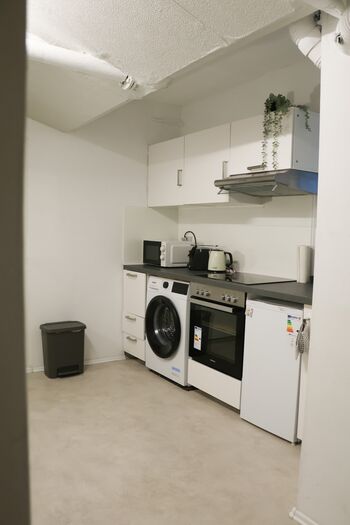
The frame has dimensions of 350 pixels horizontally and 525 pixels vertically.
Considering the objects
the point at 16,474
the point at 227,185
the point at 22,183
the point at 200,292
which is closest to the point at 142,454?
the point at 200,292

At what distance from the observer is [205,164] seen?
3.58 metres

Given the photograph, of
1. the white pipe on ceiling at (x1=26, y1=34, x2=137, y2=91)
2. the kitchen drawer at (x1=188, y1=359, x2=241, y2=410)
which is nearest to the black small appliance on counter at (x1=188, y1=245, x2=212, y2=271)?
the kitchen drawer at (x1=188, y1=359, x2=241, y2=410)

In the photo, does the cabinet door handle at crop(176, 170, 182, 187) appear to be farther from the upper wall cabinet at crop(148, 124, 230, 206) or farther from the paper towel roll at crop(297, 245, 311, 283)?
the paper towel roll at crop(297, 245, 311, 283)

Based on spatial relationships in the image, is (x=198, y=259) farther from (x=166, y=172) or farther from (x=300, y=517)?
(x=300, y=517)

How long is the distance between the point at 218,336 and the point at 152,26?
2081mm

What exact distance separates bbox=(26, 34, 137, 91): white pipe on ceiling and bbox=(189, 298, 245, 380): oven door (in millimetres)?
1718

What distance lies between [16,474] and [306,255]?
109 inches

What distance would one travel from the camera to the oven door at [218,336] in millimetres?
2908

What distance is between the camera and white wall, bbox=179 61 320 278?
10.3 feet

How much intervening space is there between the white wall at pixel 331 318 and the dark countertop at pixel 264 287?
2.16 ft

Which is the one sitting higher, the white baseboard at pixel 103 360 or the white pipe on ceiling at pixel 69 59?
the white pipe on ceiling at pixel 69 59

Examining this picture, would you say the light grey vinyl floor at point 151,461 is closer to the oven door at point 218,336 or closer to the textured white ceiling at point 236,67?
the oven door at point 218,336

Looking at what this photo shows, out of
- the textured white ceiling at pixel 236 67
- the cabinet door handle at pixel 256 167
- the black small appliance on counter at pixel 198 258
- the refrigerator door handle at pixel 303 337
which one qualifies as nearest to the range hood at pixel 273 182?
the cabinet door handle at pixel 256 167

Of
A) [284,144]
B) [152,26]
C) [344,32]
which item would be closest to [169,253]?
[284,144]
